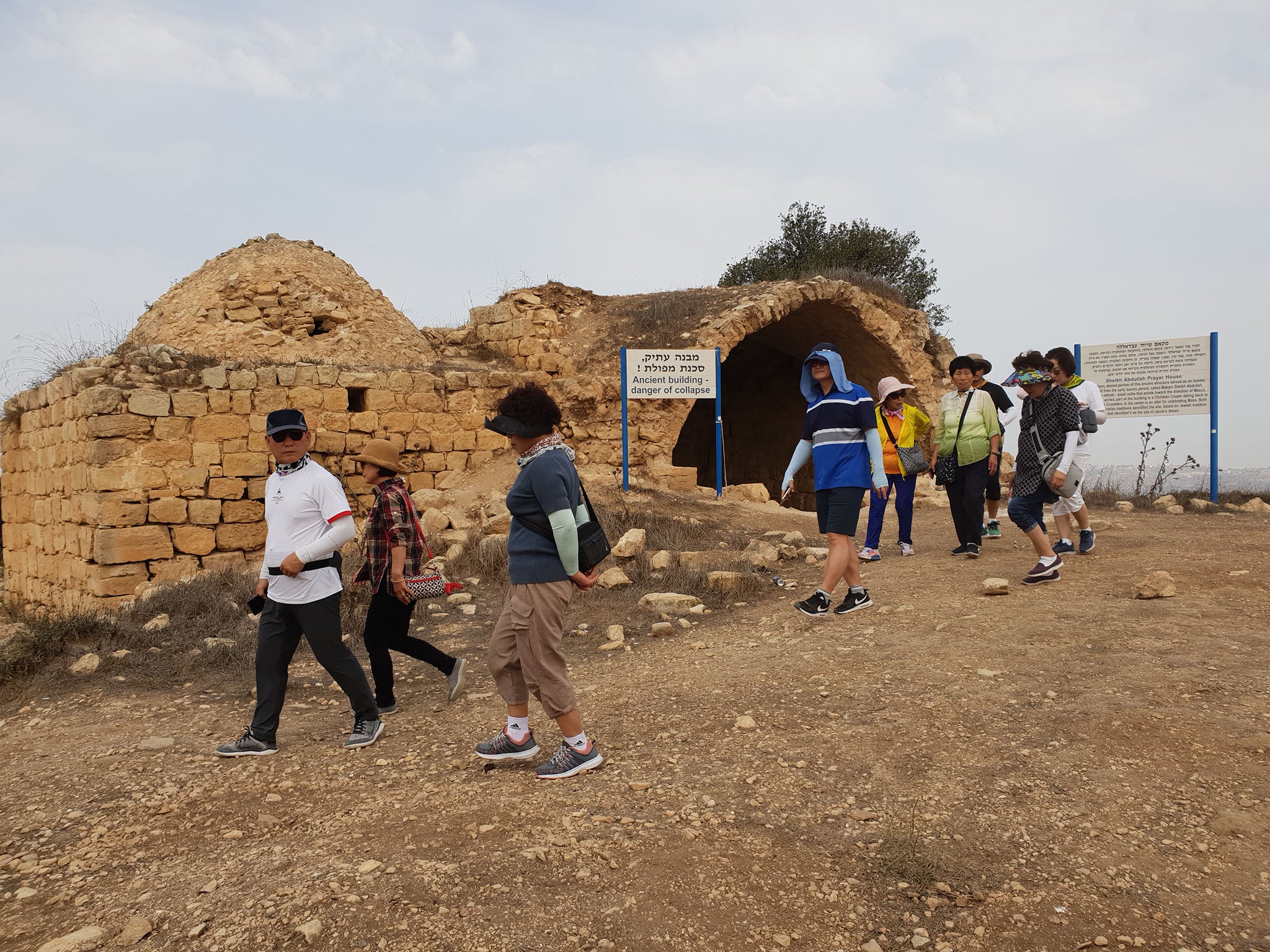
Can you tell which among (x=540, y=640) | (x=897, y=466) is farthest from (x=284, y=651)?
(x=897, y=466)

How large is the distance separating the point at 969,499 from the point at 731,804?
175 inches

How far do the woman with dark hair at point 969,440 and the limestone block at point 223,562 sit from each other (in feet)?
21.7

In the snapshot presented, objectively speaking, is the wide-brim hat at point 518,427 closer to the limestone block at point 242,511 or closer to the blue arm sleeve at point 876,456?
the blue arm sleeve at point 876,456

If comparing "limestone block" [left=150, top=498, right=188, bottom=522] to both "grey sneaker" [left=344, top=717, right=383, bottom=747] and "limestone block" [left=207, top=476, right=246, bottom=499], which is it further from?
"grey sneaker" [left=344, top=717, right=383, bottom=747]

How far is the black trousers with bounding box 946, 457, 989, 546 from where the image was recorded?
258 inches

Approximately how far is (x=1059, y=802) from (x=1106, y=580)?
349cm

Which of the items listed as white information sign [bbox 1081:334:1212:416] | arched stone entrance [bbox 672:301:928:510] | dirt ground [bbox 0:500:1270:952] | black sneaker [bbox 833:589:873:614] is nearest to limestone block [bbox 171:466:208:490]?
dirt ground [bbox 0:500:1270:952]

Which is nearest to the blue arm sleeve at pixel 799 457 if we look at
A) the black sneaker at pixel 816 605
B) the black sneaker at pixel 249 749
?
the black sneaker at pixel 816 605

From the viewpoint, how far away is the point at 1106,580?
585 centimetres

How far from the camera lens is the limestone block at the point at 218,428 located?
8367 mm

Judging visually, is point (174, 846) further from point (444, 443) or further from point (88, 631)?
point (444, 443)

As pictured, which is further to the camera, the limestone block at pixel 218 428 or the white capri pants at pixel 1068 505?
the limestone block at pixel 218 428

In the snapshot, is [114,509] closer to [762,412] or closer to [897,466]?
[897,466]

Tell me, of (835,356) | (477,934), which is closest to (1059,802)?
(477,934)
